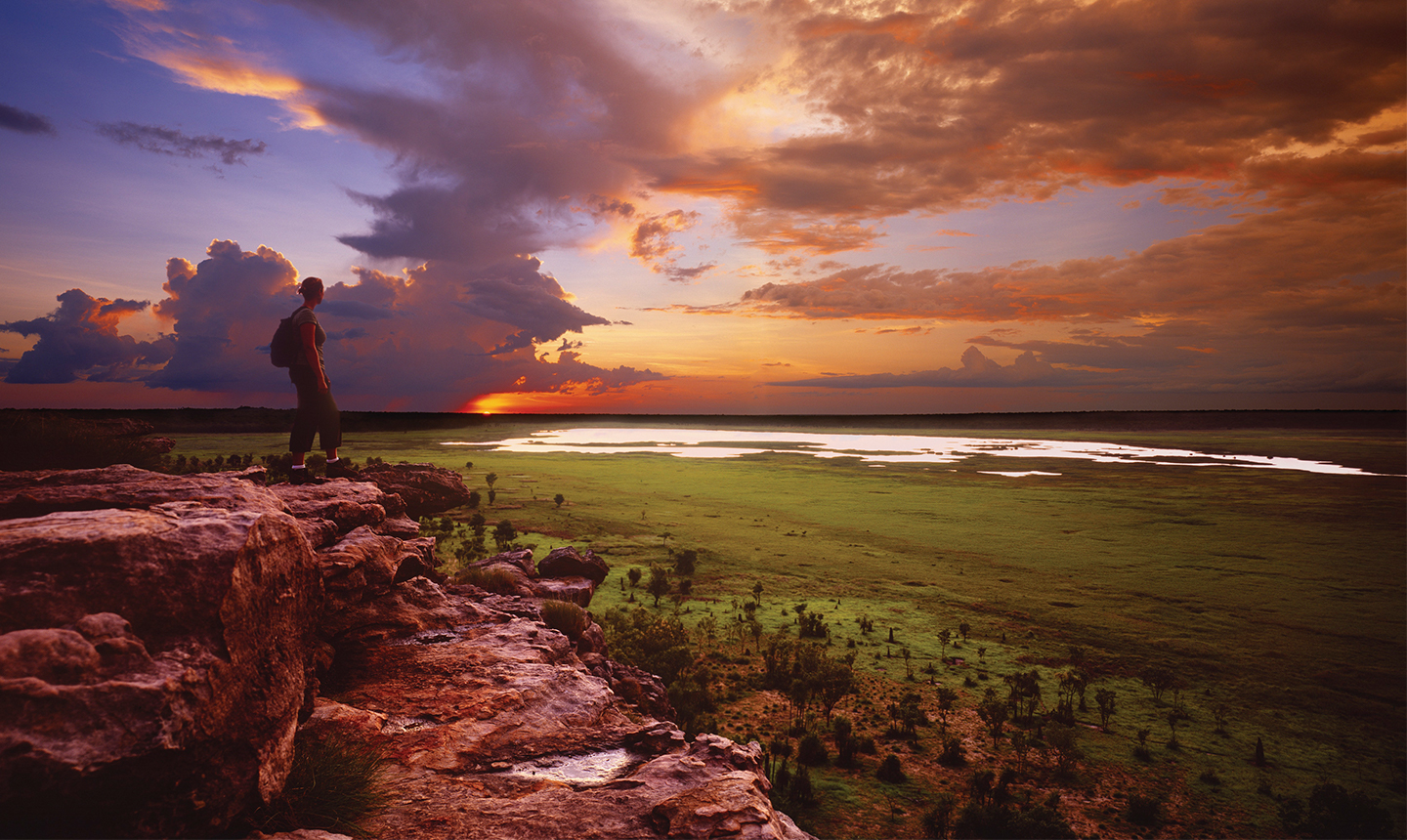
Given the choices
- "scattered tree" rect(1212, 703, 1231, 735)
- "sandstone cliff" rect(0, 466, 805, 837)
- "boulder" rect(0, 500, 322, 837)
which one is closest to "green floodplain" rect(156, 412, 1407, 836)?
"scattered tree" rect(1212, 703, 1231, 735)

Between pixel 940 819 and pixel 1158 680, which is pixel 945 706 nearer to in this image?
pixel 940 819

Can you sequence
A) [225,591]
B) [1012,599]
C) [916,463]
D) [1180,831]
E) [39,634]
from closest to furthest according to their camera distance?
1. [39,634]
2. [225,591]
3. [1180,831]
4. [1012,599]
5. [916,463]

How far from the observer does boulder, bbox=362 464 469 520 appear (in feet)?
128

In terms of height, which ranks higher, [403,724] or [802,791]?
[403,724]

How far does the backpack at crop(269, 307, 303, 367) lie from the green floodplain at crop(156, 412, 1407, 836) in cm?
1336

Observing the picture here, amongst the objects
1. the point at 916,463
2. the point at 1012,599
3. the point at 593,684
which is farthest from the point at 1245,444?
the point at 593,684

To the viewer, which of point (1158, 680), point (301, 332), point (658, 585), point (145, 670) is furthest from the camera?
point (658, 585)

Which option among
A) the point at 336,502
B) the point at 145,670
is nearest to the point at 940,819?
the point at 336,502

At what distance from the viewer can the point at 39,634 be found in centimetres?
402

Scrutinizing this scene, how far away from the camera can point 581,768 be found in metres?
7.80

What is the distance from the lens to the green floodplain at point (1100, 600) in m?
15.9

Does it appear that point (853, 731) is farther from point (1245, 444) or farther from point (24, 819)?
point (1245, 444)

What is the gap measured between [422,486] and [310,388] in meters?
33.4

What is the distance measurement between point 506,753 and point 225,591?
416cm
